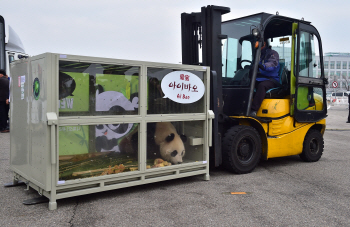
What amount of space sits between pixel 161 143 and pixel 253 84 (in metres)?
2.12

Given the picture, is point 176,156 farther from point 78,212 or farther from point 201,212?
point 78,212

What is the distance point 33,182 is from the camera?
4.63m

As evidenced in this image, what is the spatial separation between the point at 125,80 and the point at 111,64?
0.33m

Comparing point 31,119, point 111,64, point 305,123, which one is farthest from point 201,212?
point 305,123

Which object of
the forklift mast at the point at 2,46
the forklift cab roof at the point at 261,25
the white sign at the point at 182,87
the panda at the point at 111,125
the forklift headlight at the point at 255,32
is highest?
the forklift mast at the point at 2,46

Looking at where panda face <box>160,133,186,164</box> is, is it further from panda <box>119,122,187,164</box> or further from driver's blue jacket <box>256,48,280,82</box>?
driver's blue jacket <box>256,48,280,82</box>

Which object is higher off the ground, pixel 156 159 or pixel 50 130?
pixel 50 130

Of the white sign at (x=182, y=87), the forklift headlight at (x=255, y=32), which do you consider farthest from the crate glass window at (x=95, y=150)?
the forklift headlight at (x=255, y=32)

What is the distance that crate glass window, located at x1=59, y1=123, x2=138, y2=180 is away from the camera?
4.51 metres

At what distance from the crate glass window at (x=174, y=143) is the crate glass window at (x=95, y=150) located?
0.29 m

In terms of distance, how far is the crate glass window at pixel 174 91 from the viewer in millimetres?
5141

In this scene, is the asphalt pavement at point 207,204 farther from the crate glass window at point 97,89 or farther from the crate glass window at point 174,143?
the crate glass window at point 97,89

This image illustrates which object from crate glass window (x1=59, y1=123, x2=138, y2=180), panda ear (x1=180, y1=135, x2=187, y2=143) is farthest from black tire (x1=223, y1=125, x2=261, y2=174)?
crate glass window (x1=59, y1=123, x2=138, y2=180)

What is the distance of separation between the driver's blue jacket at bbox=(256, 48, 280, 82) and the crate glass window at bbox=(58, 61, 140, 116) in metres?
2.72
